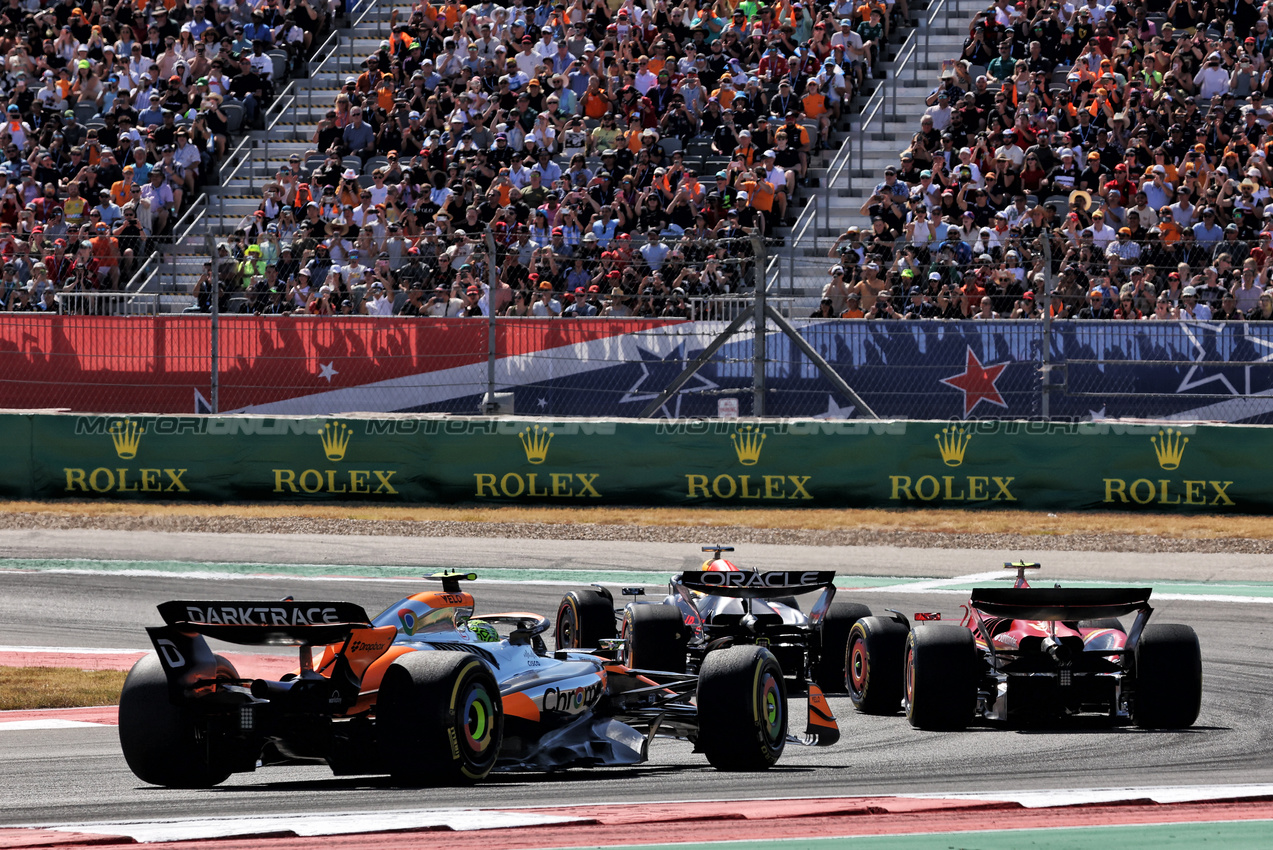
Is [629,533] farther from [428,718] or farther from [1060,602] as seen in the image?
[428,718]

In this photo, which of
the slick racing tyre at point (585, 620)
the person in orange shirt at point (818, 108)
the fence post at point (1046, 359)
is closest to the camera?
the slick racing tyre at point (585, 620)

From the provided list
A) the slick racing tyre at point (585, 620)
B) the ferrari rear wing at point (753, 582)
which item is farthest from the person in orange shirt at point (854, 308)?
the ferrari rear wing at point (753, 582)

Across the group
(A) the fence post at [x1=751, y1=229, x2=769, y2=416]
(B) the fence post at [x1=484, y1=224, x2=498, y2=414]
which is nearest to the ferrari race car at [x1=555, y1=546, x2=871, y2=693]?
(A) the fence post at [x1=751, y1=229, x2=769, y2=416]

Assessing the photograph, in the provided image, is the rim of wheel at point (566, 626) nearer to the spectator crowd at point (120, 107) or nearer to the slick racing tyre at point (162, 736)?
the slick racing tyre at point (162, 736)

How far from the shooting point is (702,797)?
699 centimetres

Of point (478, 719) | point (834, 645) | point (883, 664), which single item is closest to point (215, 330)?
point (834, 645)

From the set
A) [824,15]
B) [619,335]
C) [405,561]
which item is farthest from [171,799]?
[824,15]

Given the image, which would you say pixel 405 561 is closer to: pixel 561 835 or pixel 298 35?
pixel 561 835

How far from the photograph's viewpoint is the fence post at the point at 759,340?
17.5m

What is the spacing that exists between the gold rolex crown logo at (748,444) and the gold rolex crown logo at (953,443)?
1802 mm

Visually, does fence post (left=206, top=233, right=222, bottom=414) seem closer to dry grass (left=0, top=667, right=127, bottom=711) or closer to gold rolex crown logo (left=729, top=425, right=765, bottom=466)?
gold rolex crown logo (left=729, top=425, right=765, bottom=466)

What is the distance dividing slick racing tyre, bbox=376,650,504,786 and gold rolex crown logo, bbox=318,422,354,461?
39.2 ft

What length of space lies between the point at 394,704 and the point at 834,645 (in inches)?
168

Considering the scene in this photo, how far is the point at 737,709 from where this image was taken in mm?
7594
